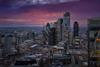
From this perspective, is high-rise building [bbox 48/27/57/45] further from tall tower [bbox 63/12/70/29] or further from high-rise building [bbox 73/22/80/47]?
high-rise building [bbox 73/22/80/47]

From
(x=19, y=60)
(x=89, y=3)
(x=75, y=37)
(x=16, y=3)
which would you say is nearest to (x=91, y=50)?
(x=75, y=37)

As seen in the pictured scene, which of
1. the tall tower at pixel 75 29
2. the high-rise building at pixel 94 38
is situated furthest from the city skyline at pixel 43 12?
the high-rise building at pixel 94 38

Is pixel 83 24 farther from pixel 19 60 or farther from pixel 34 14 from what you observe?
pixel 19 60

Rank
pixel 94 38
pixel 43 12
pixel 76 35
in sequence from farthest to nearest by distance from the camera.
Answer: pixel 43 12, pixel 76 35, pixel 94 38

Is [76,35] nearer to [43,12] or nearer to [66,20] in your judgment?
[66,20]

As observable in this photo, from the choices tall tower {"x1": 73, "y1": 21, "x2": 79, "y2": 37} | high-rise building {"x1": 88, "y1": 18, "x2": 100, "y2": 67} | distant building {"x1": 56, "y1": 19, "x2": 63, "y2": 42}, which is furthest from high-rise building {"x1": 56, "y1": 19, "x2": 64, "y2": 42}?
high-rise building {"x1": 88, "y1": 18, "x2": 100, "y2": 67}

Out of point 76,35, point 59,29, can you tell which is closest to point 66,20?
point 59,29
